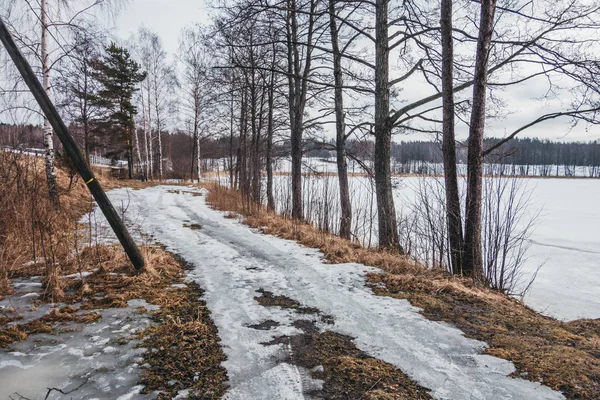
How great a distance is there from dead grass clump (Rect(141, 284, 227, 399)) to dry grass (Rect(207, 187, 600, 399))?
1.92 meters

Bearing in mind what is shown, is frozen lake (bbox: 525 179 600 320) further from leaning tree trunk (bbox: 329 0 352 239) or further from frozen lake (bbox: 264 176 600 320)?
leaning tree trunk (bbox: 329 0 352 239)

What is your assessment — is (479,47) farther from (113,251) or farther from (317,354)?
(113,251)

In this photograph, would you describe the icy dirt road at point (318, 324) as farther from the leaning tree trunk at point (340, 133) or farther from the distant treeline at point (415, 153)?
the leaning tree trunk at point (340, 133)

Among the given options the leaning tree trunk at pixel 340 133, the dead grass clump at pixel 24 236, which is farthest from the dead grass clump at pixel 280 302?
the leaning tree trunk at pixel 340 133

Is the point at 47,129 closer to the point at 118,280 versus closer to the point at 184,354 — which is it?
the point at 118,280

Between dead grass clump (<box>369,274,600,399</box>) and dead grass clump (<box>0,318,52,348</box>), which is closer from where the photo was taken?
dead grass clump (<box>369,274,600,399</box>)

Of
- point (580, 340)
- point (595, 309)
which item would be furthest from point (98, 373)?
point (595, 309)

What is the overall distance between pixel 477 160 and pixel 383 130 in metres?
1.73

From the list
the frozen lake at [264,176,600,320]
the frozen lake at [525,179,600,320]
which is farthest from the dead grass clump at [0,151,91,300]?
the frozen lake at [525,179,600,320]

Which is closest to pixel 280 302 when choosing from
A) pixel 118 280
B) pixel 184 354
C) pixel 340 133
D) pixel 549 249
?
pixel 184 354

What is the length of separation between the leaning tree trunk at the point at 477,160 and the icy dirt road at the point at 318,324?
1.57m

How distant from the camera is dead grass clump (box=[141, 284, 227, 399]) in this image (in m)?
1.86

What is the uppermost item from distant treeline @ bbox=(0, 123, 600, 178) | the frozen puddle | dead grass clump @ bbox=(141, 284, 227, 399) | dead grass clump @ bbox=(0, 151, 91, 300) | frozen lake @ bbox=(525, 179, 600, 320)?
distant treeline @ bbox=(0, 123, 600, 178)

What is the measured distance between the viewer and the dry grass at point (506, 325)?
2.04 meters
